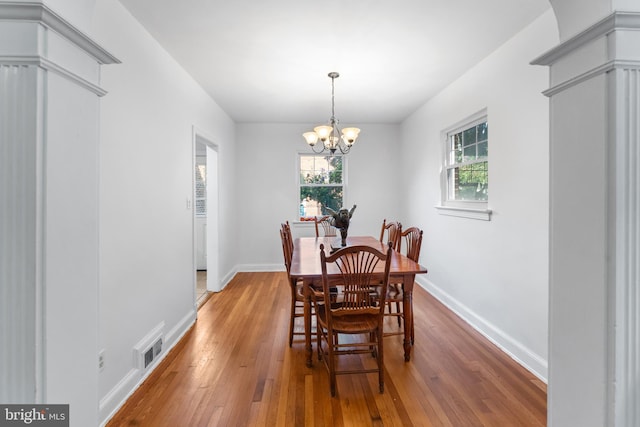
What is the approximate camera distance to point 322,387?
Result: 204cm

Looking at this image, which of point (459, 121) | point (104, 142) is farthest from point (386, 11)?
point (104, 142)

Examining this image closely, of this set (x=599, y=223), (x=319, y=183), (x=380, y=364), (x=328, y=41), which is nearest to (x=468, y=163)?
(x=328, y=41)

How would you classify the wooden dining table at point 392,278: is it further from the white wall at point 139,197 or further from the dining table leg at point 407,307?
the white wall at point 139,197

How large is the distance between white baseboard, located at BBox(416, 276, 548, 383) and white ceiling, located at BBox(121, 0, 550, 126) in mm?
2446

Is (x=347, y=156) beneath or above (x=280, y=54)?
beneath

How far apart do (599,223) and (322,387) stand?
181cm

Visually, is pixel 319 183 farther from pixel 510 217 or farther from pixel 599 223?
pixel 599 223

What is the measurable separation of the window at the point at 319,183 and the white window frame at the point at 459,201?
2.01 m

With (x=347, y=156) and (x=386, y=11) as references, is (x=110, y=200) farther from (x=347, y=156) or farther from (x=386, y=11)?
(x=347, y=156)

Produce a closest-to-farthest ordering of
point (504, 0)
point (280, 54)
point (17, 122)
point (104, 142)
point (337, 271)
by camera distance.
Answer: point (17, 122)
point (104, 142)
point (504, 0)
point (337, 271)
point (280, 54)

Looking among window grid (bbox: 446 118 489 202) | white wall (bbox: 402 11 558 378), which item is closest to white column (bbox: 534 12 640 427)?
white wall (bbox: 402 11 558 378)

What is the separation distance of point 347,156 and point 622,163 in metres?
4.63

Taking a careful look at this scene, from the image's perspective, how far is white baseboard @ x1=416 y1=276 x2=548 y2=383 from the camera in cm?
216

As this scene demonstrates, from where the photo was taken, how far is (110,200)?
186 centimetres
